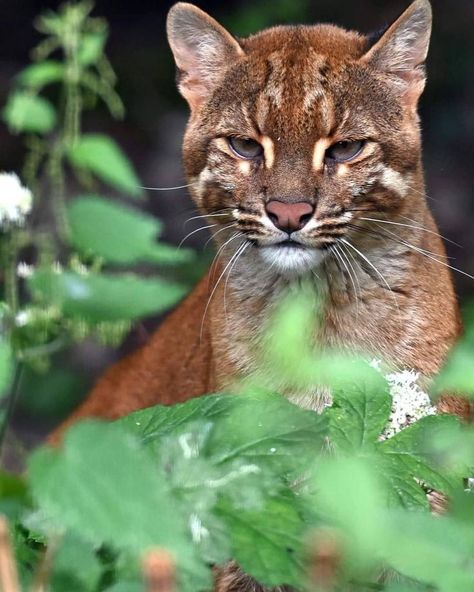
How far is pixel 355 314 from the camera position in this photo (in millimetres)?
4457

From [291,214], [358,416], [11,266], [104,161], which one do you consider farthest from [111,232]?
[291,214]

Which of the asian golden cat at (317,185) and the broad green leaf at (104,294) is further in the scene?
the asian golden cat at (317,185)

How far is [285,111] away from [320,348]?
2.62 feet

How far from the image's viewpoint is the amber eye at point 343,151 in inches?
167

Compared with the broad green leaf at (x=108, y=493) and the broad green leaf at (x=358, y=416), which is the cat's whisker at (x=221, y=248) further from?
the broad green leaf at (x=108, y=493)

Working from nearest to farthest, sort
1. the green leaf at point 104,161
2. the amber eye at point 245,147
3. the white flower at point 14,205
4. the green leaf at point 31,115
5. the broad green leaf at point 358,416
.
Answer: the broad green leaf at point 358,416, the white flower at point 14,205, the green leaf at point 104,161, the green leaf at point 31,115, the amber eye at point 245,147

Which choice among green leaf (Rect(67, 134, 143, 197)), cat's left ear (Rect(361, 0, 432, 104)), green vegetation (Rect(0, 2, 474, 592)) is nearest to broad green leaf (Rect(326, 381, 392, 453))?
green vegetation (Rect(0, 2, 474, 592))

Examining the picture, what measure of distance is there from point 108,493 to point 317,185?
2.26 m

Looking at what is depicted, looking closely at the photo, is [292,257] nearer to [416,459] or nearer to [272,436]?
[416,459]

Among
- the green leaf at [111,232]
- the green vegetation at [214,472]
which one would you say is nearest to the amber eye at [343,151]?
the green vegetation at [214,472]

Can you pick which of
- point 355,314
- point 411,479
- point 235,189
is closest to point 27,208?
point 411,479

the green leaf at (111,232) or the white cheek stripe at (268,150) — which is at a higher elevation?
the green leaf at (111,232)

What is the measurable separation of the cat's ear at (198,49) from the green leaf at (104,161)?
1.22 meters

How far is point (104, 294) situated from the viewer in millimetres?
2594
